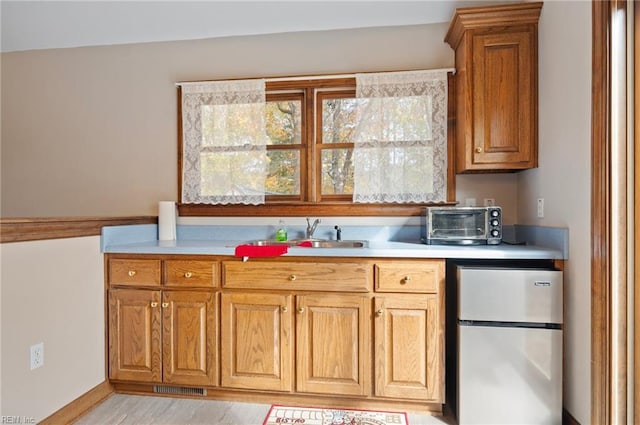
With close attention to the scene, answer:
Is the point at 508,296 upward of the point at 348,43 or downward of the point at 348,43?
downward

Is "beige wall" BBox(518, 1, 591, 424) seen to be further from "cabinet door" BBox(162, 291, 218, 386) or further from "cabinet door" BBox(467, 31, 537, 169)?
"cabinet door" BBox(162, 291, 218, 386)

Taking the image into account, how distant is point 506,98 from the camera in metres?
2.19

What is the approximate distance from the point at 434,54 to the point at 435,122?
49 centimetres

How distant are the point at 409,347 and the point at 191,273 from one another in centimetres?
128

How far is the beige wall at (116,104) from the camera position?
8.70 ft

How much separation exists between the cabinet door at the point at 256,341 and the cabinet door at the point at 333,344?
75 millimetres

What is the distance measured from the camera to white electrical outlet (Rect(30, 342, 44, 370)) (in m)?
1.74

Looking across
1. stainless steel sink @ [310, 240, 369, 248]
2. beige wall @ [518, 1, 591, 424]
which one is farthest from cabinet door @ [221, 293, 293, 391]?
beige wall @ [518, 1, 591, 424]

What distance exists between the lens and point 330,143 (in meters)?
2.66

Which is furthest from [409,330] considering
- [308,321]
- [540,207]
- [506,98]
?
[506,98]

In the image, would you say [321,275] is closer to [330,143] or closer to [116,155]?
[330,143]

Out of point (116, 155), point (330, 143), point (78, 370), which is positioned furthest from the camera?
point (116, 155)

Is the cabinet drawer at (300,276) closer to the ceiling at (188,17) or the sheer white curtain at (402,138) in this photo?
the sheer white curtain at (402,138)

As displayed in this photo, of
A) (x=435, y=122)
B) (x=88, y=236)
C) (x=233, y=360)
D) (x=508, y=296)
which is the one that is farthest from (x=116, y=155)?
(x=508, y=296)
